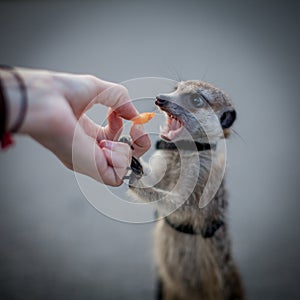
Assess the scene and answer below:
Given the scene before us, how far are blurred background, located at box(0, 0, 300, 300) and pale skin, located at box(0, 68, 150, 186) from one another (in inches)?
18.8

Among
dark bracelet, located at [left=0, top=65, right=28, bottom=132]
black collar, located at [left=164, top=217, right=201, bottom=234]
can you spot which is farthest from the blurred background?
dark bracelet, located at [left=0, top=65, right=28, bottom=132]

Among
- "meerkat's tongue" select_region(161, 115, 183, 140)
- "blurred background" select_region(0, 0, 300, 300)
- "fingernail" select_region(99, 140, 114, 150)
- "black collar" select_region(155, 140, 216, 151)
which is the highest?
"meerkat's tongue" select_region(161, 115, 183, 140)

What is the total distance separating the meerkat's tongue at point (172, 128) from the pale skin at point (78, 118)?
0.09m

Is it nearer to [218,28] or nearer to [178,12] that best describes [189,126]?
[218,28]

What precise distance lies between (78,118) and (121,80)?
1.90 m

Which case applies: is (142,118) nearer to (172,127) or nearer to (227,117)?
(172,127)

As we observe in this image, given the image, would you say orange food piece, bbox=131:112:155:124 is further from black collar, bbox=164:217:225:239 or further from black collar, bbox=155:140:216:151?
black collar, bbox=164:217:225:239

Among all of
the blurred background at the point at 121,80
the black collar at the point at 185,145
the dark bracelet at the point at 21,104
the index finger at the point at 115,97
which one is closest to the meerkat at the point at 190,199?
the black collar at the point at 185,145

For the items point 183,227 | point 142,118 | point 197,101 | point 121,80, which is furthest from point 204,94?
point 121,80

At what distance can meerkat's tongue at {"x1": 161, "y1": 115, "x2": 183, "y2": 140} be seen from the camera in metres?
1.13

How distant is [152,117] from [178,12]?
109 inches

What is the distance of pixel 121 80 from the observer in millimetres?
2832

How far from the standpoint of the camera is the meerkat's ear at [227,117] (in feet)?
4.17

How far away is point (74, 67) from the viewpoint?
10.6ft
